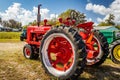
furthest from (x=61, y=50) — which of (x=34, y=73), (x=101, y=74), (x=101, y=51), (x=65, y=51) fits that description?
(x=101, y=51)

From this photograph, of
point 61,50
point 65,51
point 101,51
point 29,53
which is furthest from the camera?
point 29,53

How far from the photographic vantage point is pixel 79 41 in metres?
4.61

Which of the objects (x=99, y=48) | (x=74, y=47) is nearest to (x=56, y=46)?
(x=74, y=47)

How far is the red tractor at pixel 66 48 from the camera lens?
15.0 ft

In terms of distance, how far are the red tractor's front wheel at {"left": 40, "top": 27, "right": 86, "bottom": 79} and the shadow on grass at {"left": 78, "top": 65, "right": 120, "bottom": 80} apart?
0.64 m

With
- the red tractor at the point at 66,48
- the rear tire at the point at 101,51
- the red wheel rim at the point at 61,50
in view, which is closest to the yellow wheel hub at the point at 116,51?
A: the red tractor at the point at 66,48

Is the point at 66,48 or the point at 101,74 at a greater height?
the point at 66,48

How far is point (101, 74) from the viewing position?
234 inches

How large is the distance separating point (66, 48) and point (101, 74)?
4.55 feet

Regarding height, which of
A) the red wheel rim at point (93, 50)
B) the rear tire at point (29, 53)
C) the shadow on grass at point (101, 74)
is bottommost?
the shadow on grass at point (101, 74)

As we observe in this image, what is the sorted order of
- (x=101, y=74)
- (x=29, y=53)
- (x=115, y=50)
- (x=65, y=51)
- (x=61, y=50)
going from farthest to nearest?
(x=115, y=50), (x=29, y=53), (x=101, y=74), (x=61, y=50), (x=65, y=51)

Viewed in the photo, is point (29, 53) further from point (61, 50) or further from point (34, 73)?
point (61, 50)

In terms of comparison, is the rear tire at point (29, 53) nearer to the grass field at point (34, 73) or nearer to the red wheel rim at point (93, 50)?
the grass field at point (34, 73)

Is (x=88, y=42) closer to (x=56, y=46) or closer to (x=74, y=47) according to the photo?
(x=56, y=46)
